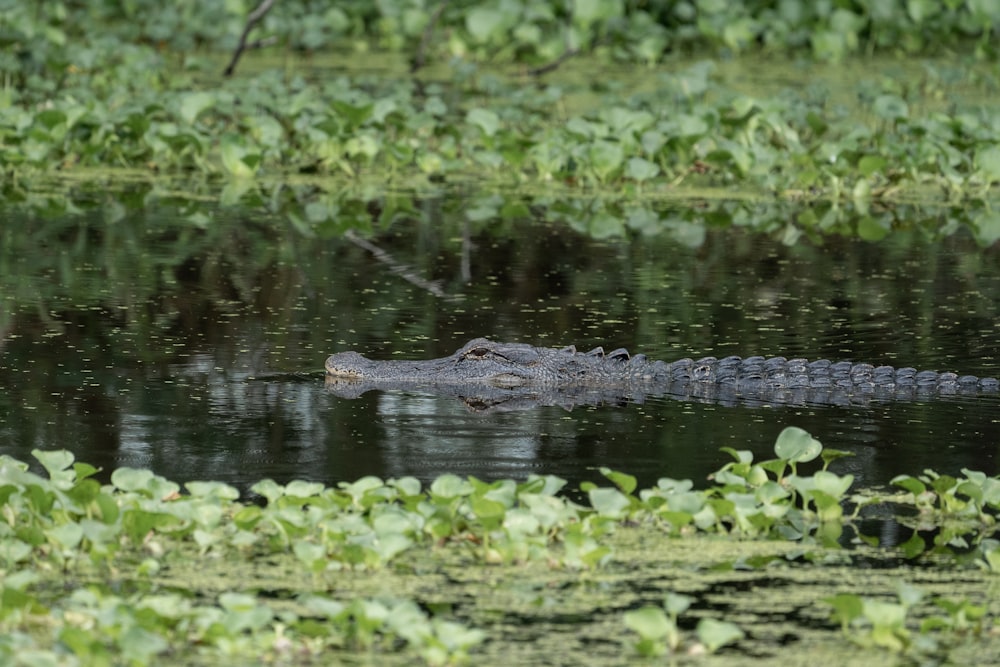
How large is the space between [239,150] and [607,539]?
7.93 metres

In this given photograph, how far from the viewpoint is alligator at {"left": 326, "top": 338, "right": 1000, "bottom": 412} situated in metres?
7.82

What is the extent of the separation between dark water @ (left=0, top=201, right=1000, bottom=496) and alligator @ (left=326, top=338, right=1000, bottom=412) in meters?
0.17

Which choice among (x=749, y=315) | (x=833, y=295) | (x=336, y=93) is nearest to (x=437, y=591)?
(x=749, y=315)

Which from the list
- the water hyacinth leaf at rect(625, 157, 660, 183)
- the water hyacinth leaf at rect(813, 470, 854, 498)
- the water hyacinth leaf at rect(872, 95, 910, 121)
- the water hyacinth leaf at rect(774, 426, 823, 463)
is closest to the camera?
the water hyacinth leaf at rect(813, 470, 854, 498)

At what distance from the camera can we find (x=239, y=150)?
12945 mm

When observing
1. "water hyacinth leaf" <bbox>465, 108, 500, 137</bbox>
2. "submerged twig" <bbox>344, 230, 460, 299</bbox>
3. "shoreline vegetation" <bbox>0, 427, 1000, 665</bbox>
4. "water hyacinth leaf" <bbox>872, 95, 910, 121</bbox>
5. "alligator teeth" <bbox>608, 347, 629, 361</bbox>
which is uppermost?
"water hyacinth leaf" <bbox>872, 95, 910, 121</bbox>

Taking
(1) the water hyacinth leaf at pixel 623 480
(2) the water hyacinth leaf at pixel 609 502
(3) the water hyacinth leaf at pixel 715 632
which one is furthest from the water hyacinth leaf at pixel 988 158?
(3) the water hyacinth leaf at pixel 715 632

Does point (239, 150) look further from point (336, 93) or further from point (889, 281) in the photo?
point (889, 281)

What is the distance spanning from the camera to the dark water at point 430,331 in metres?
6.73

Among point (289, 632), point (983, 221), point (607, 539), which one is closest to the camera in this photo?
point (289, 632)

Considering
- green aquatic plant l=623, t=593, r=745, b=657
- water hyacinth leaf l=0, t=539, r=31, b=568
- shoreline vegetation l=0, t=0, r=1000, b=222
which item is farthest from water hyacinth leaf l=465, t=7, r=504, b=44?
green aquatic plant l=623, t=593, r=745, b=657

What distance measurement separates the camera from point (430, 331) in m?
8.93

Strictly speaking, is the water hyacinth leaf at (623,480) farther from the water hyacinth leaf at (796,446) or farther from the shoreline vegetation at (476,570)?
the water hyacinth leaf at (796,446)

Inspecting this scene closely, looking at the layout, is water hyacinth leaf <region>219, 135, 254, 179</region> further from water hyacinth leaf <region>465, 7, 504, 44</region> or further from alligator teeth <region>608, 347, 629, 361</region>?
water hyacinth leaf <region>465, 7, 504, 44</region>
